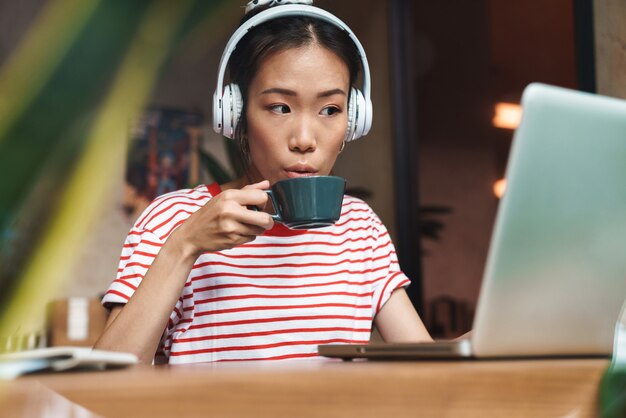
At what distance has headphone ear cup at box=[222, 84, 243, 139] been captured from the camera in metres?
1.18

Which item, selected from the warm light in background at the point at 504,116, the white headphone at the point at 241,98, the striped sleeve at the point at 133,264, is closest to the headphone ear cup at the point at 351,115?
the white headphone at the point at 241,98

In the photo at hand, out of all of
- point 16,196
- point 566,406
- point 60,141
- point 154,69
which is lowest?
point 566,406

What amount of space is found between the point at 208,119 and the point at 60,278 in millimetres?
1216

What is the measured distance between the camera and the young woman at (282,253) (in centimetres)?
114

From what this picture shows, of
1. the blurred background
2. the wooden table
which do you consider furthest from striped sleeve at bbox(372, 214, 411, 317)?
the blurred background

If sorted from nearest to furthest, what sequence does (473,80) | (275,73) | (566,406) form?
(566,406), (275,73), (473,80)

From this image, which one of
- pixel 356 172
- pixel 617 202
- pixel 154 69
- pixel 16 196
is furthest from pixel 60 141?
pixel 617 202

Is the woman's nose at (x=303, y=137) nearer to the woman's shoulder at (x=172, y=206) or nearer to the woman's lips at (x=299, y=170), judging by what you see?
the woman's lips at (x=299, y=170)

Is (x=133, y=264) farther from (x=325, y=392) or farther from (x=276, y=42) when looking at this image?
(x=325, y=392)

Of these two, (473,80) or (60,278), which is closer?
(60,278)

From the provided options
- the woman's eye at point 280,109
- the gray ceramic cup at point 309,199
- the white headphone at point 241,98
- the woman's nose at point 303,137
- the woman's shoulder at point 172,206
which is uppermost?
the white headphone at point 241,98

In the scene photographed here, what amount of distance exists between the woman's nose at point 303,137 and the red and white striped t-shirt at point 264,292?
21cm

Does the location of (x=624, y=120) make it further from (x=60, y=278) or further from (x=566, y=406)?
(x=60, y=278)

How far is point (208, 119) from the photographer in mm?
4266
